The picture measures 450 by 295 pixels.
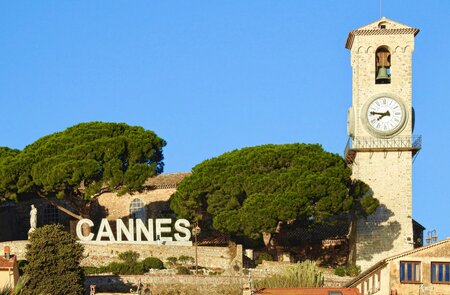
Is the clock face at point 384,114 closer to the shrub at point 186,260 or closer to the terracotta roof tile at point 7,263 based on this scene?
the shrub at point 186,260

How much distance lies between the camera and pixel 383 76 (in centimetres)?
8656

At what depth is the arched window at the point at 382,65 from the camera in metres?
86.7

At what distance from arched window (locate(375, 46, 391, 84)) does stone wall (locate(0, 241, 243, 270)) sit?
500 inches

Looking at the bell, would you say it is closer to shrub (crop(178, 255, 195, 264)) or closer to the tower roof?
the tower roof

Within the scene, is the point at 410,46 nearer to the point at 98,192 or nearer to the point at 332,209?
the point at 332,209

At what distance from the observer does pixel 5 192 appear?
86.6 m

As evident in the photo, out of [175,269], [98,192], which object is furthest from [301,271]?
[98,192]

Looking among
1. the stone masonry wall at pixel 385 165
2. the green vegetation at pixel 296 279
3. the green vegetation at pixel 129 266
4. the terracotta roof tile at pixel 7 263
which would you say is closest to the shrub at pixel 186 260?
the green vegetation at pixel 129 266

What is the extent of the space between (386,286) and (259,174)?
2103cm

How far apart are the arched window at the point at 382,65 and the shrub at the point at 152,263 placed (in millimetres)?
16163

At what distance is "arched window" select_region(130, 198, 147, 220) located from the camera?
318 ft

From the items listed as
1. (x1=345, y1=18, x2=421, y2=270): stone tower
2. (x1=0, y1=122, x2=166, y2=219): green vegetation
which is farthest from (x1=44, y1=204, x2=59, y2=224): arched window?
(x1=345, y1=18, x2=421, y2=270): stone tower

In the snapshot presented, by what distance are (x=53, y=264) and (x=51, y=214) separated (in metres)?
27.8

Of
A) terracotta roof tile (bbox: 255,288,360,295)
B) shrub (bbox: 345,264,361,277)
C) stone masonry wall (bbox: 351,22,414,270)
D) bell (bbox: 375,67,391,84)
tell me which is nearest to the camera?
terracotta roof tile (bbox: 255,288,360,295)
